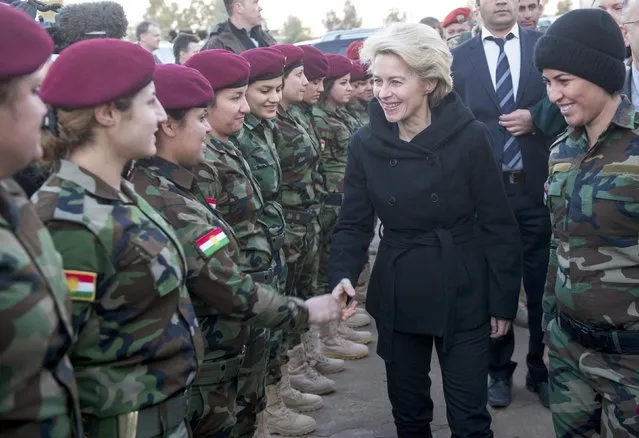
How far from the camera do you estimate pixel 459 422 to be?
11.0 ft

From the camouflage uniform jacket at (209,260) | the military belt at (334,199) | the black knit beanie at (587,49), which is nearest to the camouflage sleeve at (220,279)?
the camouflage uniform jacket at (209,260)

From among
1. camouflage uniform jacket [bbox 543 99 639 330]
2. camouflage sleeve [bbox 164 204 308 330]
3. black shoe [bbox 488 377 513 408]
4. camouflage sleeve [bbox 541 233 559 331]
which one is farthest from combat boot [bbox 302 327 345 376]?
camouflage sleeve [bbox 164 204 308 330]

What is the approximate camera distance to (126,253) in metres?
2.05

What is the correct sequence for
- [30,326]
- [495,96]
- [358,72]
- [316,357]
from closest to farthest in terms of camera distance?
[30,326], [495,96], [316,357], [358,72]

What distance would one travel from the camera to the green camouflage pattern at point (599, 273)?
2.83 metres

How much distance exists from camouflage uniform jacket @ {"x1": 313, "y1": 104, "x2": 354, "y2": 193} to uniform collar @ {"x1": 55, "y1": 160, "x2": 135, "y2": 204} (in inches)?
161

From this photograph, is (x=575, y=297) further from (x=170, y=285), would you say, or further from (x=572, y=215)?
(x=170, y=285)

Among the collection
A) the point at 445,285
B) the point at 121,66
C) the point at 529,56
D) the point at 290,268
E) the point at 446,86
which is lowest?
the point at 290,268

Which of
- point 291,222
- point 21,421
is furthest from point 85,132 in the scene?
point 291,222

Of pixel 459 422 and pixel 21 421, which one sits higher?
pixel 21 421

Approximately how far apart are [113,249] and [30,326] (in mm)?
425

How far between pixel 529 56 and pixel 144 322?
332cm

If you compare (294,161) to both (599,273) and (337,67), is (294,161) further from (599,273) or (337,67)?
(599,273)

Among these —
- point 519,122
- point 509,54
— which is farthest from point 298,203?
point 509,54
